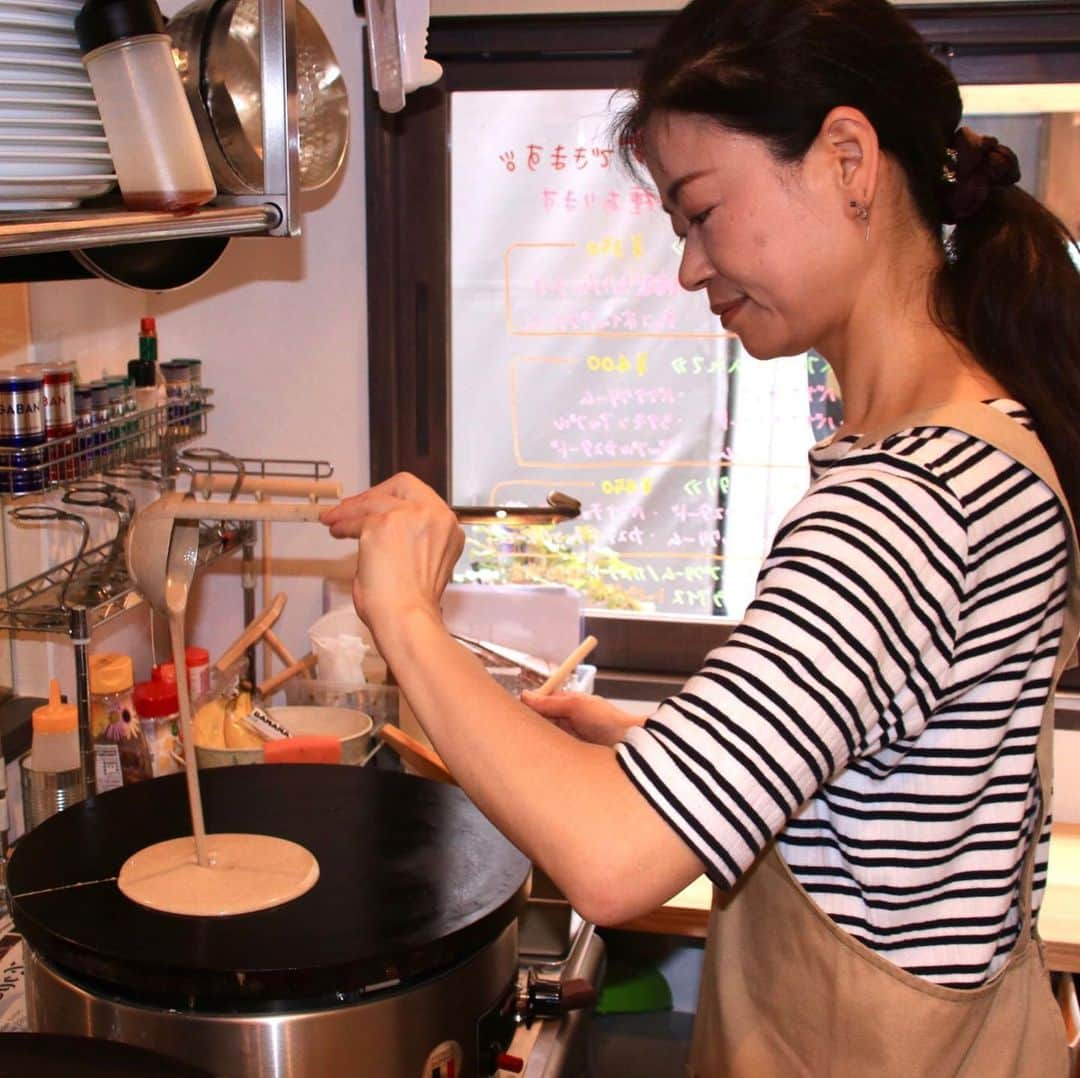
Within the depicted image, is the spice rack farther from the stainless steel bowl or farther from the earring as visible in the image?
the earring

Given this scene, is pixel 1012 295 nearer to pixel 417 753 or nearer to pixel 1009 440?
pixel 1009 440

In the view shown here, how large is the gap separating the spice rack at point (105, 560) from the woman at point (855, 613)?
0.62 m

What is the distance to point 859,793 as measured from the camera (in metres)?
0.90

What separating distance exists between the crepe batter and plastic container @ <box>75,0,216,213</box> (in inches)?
14.3

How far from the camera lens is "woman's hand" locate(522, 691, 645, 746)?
4.20 ft

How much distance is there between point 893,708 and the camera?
82 centimetres

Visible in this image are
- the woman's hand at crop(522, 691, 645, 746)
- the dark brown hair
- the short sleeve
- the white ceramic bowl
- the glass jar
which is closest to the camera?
the short sleeve

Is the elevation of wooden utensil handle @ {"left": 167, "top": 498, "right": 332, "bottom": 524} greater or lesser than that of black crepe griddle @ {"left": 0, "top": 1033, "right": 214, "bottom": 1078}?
greater

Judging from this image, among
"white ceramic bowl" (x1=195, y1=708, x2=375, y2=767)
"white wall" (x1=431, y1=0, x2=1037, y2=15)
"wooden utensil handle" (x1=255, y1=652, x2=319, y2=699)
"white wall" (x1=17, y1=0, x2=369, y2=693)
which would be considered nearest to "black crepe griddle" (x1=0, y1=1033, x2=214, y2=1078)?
"white ceramic bowl" (x1=195, y1=708, x2=375, y2=767)

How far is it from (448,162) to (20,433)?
3.37 ft

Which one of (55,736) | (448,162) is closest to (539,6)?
(448,162)

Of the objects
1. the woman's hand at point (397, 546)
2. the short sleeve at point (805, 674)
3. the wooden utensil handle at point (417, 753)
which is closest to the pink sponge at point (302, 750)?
the wooden utensil handle at point (417, 753)

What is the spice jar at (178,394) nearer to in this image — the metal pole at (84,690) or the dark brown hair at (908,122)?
the metal pole at (84,690)

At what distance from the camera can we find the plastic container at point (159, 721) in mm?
1615
